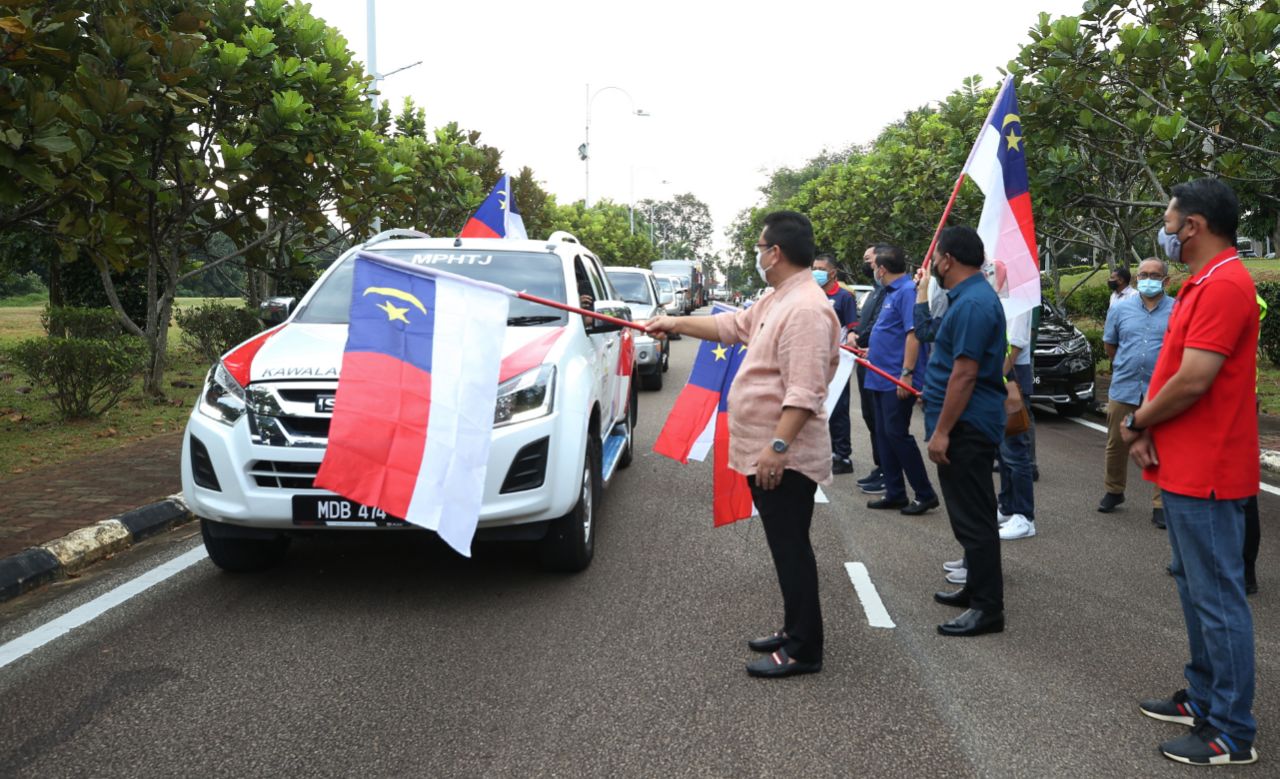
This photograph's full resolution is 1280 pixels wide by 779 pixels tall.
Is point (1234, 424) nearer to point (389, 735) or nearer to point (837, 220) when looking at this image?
point (389, 735)

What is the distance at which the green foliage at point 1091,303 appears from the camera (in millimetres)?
27405

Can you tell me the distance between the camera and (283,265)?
17.9 m

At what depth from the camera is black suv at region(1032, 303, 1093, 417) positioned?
41.1ft

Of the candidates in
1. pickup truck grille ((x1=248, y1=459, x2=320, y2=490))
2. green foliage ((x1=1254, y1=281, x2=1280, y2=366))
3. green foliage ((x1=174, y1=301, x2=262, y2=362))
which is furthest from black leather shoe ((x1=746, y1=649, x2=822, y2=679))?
green foliage ((x1=1254, y1=281, x2=1280, y2=366))

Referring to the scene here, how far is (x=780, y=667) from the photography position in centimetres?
416

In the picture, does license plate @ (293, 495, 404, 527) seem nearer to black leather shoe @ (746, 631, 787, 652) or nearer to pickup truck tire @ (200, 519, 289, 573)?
pickup truck tire @ (200, 519, 289, 573)

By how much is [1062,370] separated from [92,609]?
36.0ft

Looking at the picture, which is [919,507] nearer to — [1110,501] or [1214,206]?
[1110,501]

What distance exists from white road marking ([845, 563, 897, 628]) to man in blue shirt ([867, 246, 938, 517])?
5.17ft

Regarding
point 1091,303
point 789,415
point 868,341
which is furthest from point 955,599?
point 1091,303

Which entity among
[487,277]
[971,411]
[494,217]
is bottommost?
[971,411]

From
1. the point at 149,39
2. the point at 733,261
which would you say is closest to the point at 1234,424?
the point at 149,39

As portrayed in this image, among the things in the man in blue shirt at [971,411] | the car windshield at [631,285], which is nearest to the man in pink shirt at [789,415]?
the man in blue shirt at [971,411]

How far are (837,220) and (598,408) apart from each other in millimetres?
28734
